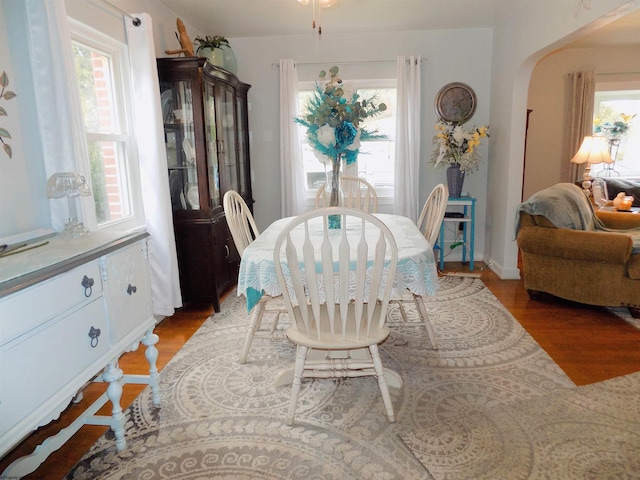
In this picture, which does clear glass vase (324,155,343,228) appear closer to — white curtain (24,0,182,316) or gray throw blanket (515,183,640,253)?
white curtain (24,0,182,316)

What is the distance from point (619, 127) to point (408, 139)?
369cm

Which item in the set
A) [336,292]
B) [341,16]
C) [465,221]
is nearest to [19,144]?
[336,292]

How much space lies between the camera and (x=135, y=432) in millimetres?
1896

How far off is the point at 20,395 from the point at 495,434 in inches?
69.8

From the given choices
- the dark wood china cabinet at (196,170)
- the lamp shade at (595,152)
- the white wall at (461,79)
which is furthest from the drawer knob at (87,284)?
the lamp shade at (595,152)

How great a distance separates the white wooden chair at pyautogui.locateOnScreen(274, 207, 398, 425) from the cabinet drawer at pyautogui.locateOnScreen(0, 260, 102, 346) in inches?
26.9

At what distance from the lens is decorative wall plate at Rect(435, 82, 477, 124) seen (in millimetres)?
4418

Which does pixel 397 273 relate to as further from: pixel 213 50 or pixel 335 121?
pixel 213 50

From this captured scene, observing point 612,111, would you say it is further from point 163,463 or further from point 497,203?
point 163,463

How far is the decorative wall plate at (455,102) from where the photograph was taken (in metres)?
4.42

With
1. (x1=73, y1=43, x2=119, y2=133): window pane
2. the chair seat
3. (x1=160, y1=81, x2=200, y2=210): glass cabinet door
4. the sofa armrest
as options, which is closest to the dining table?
the chair seat

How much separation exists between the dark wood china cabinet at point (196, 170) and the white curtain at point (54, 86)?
103 cm

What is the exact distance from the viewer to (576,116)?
212 inches

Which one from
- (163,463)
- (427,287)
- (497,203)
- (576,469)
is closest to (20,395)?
(163,463)
